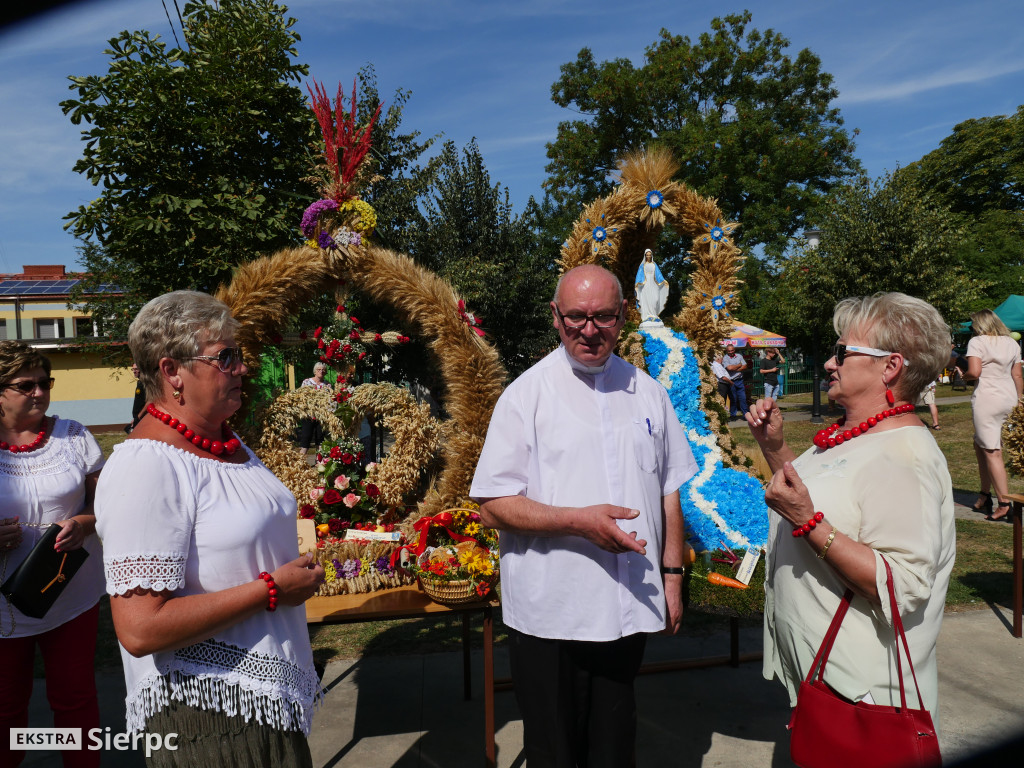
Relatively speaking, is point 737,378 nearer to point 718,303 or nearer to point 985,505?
point 985,505

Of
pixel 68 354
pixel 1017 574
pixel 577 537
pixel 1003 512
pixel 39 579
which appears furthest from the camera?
pixel 68 354

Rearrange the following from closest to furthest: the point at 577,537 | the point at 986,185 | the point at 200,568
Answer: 1. the point at 200,568
2. the point at 577,537
3. the point at 986,185

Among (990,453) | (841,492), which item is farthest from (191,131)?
(990,453)

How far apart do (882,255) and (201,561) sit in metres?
16.9

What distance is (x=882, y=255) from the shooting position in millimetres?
15422

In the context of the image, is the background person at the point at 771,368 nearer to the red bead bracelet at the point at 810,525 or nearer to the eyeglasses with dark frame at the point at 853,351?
the eyeglasses with dark frame at the point at 853,351

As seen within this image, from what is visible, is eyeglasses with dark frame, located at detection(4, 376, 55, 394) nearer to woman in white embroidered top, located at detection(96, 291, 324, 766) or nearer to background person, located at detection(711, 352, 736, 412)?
woman in white embroidered top, located at detection(96, 291, 324, 766)

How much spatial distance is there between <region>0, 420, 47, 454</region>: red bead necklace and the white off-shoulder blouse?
1.34 meters

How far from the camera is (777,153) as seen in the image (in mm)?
21219

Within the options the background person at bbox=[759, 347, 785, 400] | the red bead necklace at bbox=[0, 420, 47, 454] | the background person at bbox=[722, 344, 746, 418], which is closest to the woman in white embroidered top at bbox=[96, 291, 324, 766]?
the red bead necklace at bbox=[0, 420, 47, 454]

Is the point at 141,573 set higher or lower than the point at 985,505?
higher

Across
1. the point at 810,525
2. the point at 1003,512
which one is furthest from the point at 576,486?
the point at 1003,512

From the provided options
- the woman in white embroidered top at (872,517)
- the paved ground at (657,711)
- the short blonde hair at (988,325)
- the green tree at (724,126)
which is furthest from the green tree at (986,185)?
the woman in white embroidered top at (872,517)

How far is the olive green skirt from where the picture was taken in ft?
5.35
